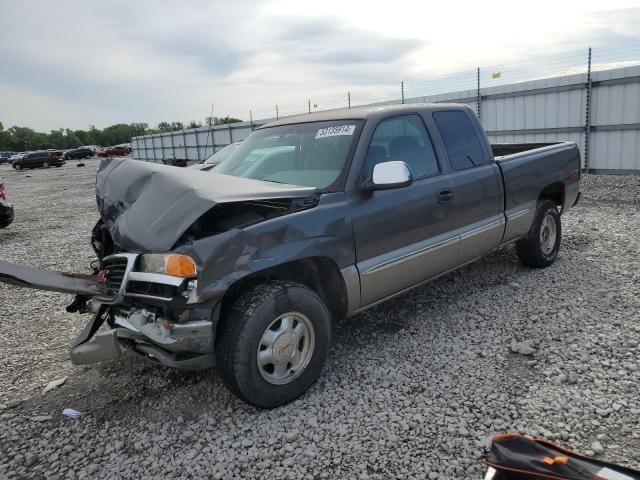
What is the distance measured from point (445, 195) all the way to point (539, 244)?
1.93m

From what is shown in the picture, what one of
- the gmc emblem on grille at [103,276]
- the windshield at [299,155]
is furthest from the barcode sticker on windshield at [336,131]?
the gmc emblem on grille at [103,276]

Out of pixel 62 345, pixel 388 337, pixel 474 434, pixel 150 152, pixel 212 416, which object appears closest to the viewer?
pixel 474 434

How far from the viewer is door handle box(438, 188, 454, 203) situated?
4.07 meters

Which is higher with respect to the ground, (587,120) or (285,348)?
(587,120)

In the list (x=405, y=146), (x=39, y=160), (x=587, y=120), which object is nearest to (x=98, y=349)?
(x=405, y=146)

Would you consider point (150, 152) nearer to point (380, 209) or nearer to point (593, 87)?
point (593, 87)

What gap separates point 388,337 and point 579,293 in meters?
2.07

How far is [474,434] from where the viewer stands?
2762mm

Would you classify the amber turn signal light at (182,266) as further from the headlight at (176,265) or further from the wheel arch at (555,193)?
the wheel arch at (555,193)

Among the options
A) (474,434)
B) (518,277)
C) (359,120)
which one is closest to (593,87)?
(518,277)

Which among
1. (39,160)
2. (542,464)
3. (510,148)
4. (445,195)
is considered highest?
(39,160)

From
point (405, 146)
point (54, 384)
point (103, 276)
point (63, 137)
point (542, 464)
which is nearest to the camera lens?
point (542, 464)

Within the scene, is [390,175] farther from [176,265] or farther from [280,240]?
[176,265]

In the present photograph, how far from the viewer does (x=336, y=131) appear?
386 centimetres
